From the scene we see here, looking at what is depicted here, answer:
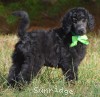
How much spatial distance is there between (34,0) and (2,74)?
7545mm

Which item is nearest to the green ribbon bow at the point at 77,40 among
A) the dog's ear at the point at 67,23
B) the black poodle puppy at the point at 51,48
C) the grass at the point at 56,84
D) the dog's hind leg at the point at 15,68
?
the black poodle puppy at the point at 51,48

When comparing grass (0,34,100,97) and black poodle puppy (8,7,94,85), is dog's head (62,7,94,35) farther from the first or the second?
grass (0,34,100,97)

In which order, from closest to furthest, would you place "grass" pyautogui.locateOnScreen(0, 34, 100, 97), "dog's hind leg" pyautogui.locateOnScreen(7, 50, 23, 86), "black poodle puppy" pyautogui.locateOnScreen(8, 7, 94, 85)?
"grass" pyautogui.locateOnScreen(0, 34, 100, 97) → "black poodle puppy" pyautogui.locateOnScreen(8, 7, 94, 85) → "dog's hind leg" pyautogui.locateOnScreen(7, 50, 23, 86)

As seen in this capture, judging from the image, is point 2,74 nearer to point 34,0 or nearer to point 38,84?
point 38,84

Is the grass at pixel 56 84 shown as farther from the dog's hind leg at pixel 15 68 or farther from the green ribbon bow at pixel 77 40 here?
the green ribbon bow at pixel 77 40

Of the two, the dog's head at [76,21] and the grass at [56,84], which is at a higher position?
the dog's head at [76,21]

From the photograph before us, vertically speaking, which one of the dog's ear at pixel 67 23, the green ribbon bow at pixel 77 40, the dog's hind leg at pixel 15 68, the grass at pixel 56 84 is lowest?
the grass at pixel 56 84

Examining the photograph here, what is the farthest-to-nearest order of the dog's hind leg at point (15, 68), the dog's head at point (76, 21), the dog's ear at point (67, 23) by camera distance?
the dog's ear at point (67, 23) → the dog's head at point (76, 21) → the dog's hind leg at point (15, 68)

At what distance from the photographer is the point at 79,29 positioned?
8.20 metres

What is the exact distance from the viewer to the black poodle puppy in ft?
26.0

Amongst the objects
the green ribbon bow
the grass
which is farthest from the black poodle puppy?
the grass

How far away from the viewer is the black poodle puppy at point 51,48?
312 inches

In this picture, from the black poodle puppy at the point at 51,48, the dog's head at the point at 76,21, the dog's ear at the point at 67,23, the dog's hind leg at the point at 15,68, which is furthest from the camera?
the dog's ear at the point at 67,23

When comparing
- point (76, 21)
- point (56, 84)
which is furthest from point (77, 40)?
point (56, 84)
